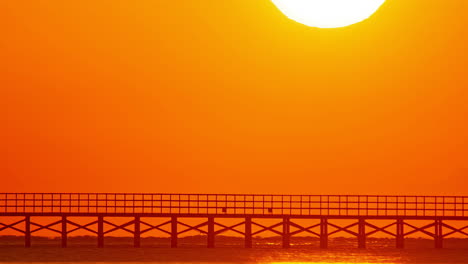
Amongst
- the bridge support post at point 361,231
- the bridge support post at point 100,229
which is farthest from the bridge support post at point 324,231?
the bridge support post at point 100,229

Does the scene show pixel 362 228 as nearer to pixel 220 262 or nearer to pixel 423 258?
pixel 423 258

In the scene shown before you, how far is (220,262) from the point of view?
240ft

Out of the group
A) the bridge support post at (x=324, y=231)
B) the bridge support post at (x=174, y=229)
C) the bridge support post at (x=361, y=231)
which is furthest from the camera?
the bridge support post at (x=174, y=229)

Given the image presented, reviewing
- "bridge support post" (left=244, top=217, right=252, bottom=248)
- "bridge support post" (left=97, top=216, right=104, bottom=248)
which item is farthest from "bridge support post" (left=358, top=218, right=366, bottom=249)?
"bridge support post" (left=97, top=216, right=104, bottom=248)

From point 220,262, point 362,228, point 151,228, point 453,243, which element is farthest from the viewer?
point 453,243

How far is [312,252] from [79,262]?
1516 centimetres

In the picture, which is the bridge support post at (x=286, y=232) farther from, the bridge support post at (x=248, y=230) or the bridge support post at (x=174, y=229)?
the bridge support post at (x=174, y=229)

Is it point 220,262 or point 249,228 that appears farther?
point 249,228

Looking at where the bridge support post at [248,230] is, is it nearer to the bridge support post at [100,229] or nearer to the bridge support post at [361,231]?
the bridge support post at [361,231]

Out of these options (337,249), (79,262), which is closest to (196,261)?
(79,262)

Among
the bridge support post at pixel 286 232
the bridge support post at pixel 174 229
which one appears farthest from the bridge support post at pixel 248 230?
the bridge support post at pixel 174 229

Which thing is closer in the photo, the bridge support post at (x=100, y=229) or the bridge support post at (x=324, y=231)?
the bridge support post at (x=324, y=231)

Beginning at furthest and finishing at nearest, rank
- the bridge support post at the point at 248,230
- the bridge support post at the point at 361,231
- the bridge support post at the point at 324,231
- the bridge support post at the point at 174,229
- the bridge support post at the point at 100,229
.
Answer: the bridge support post at the point at 174,229 → the bridge support post at the point at 100,229 → the bridge support post at the point at 324,231 → the bridge support post at the point at 361,231 → the bridge support post at the point at 248,230

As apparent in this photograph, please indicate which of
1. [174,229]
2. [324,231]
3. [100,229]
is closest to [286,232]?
[324,231]
